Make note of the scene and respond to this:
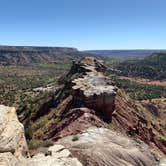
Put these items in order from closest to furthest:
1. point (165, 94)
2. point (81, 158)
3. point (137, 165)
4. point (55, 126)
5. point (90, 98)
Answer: point (81, 158) → point (137, 165) → point (55, 126) → point (90, 98) → point (165, 94)

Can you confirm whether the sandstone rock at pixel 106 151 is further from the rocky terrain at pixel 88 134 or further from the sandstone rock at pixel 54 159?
the sandstone rock at pixel 54 159

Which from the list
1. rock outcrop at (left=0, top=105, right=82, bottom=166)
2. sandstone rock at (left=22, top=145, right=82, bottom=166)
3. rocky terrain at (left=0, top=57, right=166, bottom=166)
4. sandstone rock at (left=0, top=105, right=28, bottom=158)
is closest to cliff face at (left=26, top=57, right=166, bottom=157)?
rocky terrain at (left=0, top=57, right=166, bottom=166)

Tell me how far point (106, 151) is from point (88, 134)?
5868 millimetres

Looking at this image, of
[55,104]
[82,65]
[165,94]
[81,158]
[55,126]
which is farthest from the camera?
[165,94]

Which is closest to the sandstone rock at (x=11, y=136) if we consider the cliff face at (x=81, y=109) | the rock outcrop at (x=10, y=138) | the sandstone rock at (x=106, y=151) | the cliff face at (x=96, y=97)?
the rock outcrop at (x=10, y=138)

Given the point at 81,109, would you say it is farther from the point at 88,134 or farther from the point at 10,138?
the point at 10,138

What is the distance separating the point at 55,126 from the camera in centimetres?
5169

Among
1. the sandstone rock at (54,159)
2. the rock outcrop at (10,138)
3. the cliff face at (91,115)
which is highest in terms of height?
the rock outcrop at (10,138)

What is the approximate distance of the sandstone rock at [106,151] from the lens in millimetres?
32969

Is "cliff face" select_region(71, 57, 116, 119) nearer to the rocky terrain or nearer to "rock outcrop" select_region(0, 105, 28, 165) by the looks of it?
the rocky terrain

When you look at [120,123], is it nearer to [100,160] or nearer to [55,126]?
[55,126]

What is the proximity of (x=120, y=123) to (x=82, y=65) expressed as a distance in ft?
137

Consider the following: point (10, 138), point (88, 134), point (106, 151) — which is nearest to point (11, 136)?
point (10, 138)

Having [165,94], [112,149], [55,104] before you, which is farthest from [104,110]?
[165,94]
